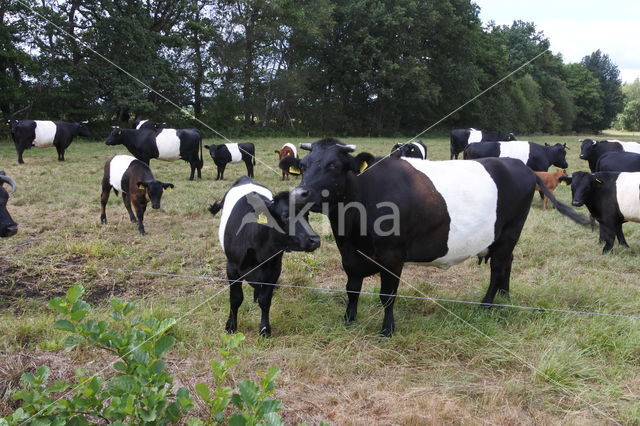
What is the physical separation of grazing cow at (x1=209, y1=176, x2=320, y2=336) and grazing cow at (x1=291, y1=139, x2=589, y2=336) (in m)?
0.26

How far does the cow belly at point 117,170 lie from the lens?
806 centimetres

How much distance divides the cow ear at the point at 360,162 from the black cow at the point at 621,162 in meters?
9.01

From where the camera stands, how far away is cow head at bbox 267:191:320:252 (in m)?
3.70

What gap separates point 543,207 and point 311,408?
9.09 meters

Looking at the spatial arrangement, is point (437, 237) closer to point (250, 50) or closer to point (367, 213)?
point (367, 213)

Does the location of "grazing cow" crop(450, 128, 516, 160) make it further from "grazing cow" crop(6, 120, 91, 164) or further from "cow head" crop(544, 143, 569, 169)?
"grazing cow" crop(6, 120, 91, 164)

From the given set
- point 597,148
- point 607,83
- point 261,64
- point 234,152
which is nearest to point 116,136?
point 234,152

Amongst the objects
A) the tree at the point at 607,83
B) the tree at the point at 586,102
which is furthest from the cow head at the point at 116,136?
the tree at the point at 607,83

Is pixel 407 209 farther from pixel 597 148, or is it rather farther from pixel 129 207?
pixel 597 148

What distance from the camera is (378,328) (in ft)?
13.9

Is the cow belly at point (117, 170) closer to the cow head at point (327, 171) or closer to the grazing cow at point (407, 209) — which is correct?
the grazing cow at point (407, 209)

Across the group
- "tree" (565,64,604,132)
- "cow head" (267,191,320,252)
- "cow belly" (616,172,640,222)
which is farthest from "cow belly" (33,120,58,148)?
"tree" (565,64,604,132)

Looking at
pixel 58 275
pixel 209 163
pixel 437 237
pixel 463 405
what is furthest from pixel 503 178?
pixel 209 163

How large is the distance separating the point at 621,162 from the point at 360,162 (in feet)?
30.3
